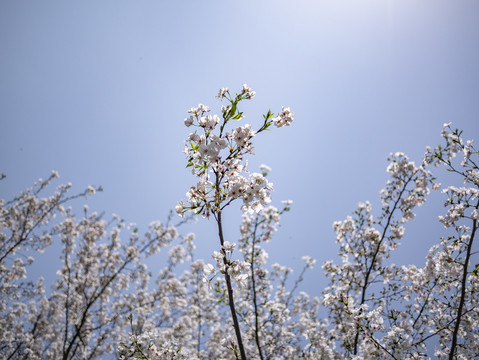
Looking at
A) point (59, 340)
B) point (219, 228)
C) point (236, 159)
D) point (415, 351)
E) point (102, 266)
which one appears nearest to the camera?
point (219, 228)

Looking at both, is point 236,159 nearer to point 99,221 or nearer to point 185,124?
point 185,124

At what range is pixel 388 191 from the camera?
22.2ft

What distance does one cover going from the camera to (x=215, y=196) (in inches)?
105

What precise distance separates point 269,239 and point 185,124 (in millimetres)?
5318

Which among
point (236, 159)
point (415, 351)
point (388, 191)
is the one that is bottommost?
point (415, 351)

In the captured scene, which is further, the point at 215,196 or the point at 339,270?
the point at 339,270

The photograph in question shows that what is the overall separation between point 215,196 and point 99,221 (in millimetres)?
10439

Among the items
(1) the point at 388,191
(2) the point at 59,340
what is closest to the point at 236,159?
(1) the point at 388,191

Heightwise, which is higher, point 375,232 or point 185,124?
point 375,232

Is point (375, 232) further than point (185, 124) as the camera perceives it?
Yes

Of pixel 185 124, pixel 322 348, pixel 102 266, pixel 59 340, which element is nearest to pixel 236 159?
pixel 185 124

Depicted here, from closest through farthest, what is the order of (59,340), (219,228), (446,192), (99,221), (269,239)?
(219,228) < (446,192) < (269,239) < (99,221) < (59,340)

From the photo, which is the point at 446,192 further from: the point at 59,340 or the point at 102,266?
the point at 59,340

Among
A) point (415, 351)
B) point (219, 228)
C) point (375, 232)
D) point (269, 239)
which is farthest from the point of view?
point (269, 239)
